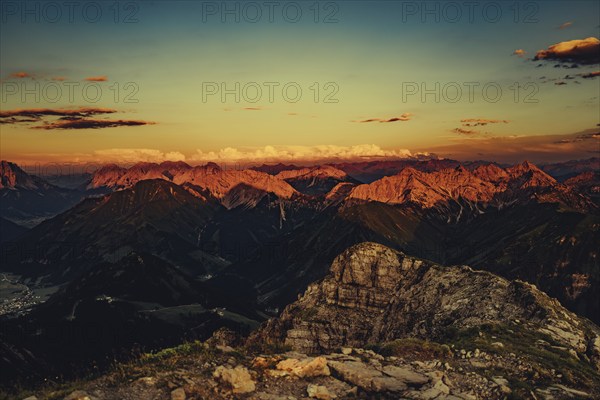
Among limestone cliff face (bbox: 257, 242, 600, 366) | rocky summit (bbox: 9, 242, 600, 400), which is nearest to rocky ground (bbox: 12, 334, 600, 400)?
rocky summit (bbox: 9, 242, 600, 400)

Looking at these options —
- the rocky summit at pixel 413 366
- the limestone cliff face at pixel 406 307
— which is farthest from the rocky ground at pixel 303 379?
the limestone cliff face at pixel 406 307

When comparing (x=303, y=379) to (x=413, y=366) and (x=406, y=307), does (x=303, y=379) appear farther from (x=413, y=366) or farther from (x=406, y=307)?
(x=406, y=307)

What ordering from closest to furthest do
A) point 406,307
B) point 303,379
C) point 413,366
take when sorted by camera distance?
point 303,379
point 413,366
point 406,307

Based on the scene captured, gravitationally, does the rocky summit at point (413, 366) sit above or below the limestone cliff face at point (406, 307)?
above

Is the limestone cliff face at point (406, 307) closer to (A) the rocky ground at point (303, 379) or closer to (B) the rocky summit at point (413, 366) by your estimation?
(B) the rocky summit at point (413, 366)

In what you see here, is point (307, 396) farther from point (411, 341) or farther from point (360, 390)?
point (411, 341)

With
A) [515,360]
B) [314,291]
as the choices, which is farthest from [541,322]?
[314,291]

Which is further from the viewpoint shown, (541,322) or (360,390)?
(541,322)

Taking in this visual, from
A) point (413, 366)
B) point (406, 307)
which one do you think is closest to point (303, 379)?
point (413, 366)

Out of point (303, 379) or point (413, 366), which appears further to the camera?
point (413, 366)
